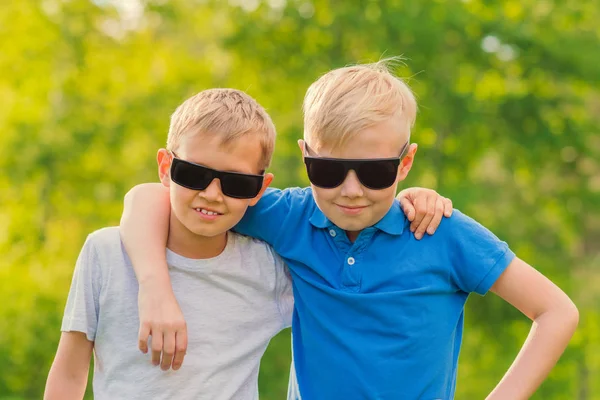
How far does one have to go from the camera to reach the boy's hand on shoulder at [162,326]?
8.02 ft

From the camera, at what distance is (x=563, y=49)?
11734 millimetres

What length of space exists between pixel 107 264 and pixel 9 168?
10.9 m

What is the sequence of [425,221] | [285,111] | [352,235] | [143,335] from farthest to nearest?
[285,111] → [352,235] → [425,221] → [143,335]

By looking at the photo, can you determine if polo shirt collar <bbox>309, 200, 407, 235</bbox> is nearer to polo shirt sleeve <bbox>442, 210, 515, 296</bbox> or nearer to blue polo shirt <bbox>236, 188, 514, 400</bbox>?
blue polo shirt <bbox>236, 188, 514, 400</bbox>

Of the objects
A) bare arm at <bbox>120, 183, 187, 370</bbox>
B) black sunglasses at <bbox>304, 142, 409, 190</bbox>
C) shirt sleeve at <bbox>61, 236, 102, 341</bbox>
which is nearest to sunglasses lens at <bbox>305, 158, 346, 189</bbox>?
black sunglasses at <bbox>304, 142, 409, 190</bbox>

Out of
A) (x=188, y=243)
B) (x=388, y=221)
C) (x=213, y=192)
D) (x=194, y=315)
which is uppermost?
(x=213, y=192)

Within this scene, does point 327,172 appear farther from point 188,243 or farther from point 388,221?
point 188,243

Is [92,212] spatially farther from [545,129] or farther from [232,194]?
[232,194]

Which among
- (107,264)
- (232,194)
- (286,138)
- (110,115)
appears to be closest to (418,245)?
(232,194)

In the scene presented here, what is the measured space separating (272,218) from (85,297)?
0.70m

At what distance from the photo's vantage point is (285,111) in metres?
12.5

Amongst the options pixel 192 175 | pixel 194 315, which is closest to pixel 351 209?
pixel 192 175

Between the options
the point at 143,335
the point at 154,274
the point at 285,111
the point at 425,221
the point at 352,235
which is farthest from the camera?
the point at 285,111

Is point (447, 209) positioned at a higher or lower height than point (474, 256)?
higher
